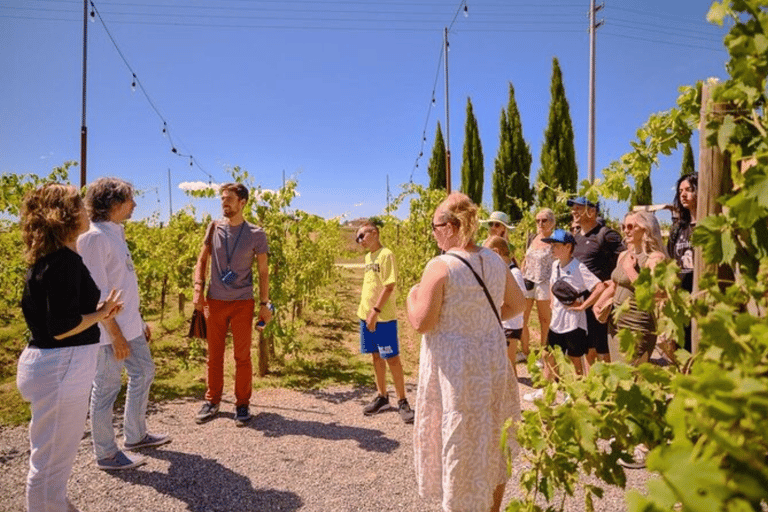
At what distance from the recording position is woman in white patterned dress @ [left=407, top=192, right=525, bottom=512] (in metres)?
2.17

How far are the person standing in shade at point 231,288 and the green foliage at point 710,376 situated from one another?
3.15 m

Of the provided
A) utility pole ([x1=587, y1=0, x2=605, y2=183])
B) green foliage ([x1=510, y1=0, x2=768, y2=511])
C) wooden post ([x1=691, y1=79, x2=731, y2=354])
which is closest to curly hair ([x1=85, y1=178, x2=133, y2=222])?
green foliage ([x1=510, y1=0, x2=768, y2=511])

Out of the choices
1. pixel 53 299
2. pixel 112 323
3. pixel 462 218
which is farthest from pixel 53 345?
pixel 462 218

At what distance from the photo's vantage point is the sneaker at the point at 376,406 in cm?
432

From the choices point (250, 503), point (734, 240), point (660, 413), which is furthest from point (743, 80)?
point (250, 503)

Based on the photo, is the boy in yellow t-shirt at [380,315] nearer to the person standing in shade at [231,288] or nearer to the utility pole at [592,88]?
the person standing in shade at [231,288]

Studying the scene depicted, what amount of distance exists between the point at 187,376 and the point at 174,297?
30.0 feet

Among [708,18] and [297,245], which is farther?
[297,245]

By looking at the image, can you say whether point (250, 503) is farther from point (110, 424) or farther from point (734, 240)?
point (734, 240)

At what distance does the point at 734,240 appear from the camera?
3.04ft

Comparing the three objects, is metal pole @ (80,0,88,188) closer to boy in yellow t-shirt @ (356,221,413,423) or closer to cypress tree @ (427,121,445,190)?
boy in yellow t-shirt @ (356,221,413,423)

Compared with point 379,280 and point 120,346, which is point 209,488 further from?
point 379,280

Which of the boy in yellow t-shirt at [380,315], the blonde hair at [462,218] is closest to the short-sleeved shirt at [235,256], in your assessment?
the boy in yellow t-shirt at [380,315]

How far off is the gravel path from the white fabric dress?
0.77 m
